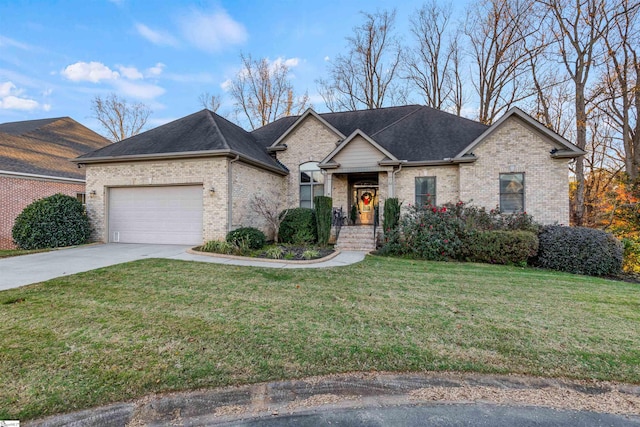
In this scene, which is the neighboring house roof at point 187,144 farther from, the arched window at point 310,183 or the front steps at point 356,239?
the front steps at point 356,239

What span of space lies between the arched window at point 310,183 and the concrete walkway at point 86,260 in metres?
4.93

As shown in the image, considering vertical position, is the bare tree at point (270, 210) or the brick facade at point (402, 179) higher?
the brick facade at point (402, 179)

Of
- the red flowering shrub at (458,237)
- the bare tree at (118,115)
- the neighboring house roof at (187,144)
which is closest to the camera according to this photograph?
the red flowering shrub at (458,237)

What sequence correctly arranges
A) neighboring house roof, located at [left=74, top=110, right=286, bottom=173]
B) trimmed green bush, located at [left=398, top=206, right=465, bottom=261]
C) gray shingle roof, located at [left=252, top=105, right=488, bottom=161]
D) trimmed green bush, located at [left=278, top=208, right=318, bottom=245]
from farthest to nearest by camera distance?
1. gray shingle roof, located at [left=252, top=105, right=488, bottom=161]
2. trimmed green bush, located at [left=278, top=208, right=318, bottom=245]
3. neighboring house roof, located at [left=74, top=110, right=286, bottom=173]
4. trimmed green bush, located at [left=398, top=206, right=465, bottom=261]

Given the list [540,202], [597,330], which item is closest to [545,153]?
[540,202]

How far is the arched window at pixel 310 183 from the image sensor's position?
14562 mm

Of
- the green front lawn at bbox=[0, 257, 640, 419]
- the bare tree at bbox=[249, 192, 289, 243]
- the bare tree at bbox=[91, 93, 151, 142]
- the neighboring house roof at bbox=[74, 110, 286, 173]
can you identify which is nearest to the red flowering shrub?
the green front lawn at bbox=[0, 257, 640, 419]

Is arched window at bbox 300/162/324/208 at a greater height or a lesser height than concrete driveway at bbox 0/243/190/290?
greater

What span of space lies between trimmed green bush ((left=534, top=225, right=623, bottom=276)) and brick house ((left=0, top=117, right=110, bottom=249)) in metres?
20.8

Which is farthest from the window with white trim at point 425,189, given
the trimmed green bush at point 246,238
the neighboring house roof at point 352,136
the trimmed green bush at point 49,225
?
the trimmed green bush at point 49,225

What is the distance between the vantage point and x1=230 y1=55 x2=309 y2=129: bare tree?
27438mm

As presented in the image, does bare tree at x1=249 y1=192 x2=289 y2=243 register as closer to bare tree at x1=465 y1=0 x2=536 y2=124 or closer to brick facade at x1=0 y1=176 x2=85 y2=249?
brick facade at x1=0 y1=176 x2=85 y2=249

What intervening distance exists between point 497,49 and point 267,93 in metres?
18.8

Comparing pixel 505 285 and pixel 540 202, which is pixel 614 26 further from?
pixel 505 285
